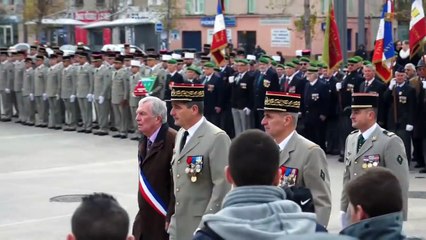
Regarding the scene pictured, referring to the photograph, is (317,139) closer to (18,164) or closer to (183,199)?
(18,164)

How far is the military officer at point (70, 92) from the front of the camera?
22703 mm

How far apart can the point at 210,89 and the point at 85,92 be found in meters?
3.68

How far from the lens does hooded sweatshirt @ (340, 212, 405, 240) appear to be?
3.64 meters

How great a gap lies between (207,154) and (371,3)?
49105mm

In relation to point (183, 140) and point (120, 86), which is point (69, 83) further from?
point (183, 140)

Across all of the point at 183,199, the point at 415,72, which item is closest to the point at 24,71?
the point at 415,72

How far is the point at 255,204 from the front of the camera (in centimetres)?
383

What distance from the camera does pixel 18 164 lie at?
17.3 metres

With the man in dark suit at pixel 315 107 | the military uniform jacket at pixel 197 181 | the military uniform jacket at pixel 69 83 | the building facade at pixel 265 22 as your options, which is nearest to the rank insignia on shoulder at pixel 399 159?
the military uniform jacket at pixel 197 181

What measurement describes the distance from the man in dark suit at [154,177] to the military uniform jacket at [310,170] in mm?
1202

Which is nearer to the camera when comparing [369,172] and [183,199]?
Result: [369,172]

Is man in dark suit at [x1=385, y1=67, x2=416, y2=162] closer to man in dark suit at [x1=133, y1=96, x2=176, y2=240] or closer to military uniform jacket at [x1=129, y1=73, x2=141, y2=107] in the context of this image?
military uniform jacket at [x1=129, y1=73, x2=141, y2=107]

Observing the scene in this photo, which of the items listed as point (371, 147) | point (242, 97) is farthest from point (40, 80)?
point (371, 147)

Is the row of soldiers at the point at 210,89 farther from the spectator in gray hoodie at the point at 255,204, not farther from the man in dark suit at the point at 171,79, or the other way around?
the spectator in gray hoodie at the point at 255,204
